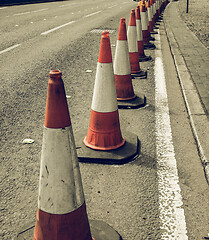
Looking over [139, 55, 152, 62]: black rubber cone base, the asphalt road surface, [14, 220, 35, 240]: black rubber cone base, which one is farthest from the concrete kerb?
[14, 220, 35, 240]: black rubber cone base

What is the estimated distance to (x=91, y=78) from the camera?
629 cm

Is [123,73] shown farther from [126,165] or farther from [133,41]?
[126,165]

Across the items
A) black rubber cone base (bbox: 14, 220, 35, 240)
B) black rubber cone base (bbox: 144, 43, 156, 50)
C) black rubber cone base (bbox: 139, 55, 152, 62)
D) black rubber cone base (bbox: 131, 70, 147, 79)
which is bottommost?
black rubber cone base (bbox: 144, 43, 156, 50)

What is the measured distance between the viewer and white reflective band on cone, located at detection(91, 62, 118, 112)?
3.46 meters

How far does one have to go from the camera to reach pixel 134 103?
15.9 ft

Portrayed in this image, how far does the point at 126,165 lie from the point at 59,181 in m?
1.39

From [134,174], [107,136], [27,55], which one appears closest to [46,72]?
[27,55]

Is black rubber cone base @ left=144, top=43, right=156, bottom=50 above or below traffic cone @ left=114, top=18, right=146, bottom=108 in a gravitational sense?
below

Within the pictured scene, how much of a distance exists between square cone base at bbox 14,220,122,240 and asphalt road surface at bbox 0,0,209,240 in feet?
0.18

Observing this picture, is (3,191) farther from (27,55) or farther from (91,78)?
(27,55)

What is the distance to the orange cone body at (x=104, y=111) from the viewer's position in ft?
11.4

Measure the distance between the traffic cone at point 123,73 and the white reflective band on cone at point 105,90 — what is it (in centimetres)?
125

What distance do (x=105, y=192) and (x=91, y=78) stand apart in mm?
3647

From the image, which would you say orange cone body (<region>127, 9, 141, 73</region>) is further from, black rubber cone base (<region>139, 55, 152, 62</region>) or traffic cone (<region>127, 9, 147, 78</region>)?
black rubber cone base (<region>139, 55, 152, 62</region>)
